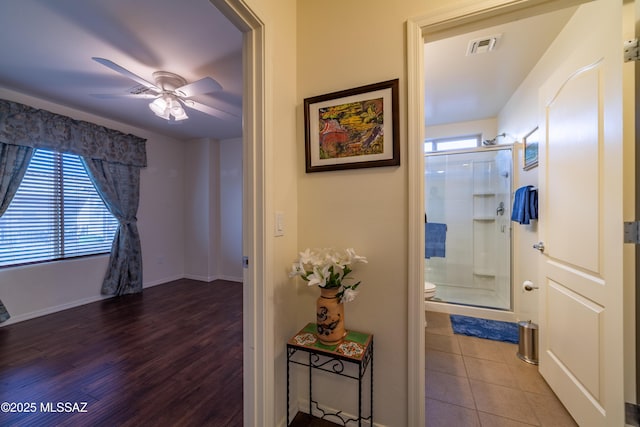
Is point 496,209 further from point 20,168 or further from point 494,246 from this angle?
point 20,168

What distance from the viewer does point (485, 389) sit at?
1591 mm

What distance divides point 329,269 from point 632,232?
1262 mm

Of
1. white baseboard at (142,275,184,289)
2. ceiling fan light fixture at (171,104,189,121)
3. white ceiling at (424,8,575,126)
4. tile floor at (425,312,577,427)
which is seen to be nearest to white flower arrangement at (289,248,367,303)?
tile floor at (425,312,577,427)

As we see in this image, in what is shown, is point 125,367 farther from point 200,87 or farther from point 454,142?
point 454,142

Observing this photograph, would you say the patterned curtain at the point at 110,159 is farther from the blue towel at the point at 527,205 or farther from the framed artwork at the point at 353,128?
the blue towel at the point at 527,205

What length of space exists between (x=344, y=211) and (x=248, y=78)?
78cm

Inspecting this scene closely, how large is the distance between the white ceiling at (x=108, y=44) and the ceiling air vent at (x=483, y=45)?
1.76m

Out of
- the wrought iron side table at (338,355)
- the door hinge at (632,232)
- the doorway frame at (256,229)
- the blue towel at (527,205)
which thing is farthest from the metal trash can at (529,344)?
the doorway frame at (256,229)

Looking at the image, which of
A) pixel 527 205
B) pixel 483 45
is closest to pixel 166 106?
pixel 483 45

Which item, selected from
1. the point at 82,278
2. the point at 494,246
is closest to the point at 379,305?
the point at 494,246

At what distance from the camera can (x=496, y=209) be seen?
2.92 meters

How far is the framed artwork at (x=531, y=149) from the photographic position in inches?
80.3

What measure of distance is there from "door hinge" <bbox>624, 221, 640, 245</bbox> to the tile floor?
1081mm

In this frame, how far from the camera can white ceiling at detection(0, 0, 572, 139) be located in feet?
4.94
